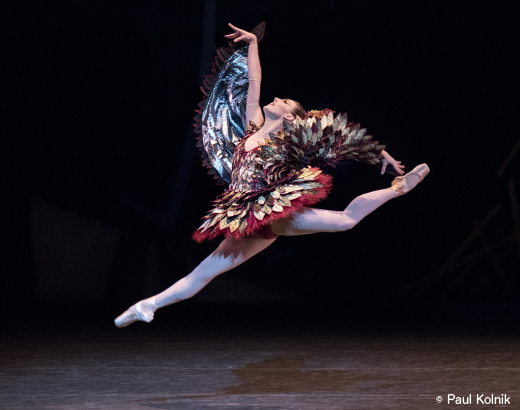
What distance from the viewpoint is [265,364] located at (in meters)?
2.54

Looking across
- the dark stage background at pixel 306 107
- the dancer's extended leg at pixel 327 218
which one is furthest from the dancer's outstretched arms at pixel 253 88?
the dark stage background at pixel 306 107

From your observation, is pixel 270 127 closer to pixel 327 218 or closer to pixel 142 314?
pixel 327 218

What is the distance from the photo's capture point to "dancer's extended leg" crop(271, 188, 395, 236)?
2309 millimetres

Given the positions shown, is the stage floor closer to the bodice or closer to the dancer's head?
the bodice

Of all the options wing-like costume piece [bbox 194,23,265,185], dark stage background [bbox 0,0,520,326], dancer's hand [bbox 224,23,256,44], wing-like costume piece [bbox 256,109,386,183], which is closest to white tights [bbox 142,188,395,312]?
wing-like costume piece [bbox 256,109,386,183]

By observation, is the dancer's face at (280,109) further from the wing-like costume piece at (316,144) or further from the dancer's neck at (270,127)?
the wing-like costume piece at (316,144)

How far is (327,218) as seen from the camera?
7.56 ft

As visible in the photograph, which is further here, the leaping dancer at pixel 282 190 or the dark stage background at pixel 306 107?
the dark stage background at pixel 306 107

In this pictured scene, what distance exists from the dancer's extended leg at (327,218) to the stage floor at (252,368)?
Answer: 1.92ft

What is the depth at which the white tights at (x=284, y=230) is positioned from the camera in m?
2.31

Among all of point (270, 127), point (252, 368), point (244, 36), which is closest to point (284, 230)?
point (270, 127)

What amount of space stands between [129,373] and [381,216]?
8.22ft

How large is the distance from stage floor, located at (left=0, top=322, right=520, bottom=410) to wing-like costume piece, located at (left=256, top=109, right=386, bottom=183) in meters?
0.83

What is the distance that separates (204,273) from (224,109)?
92 centimetres
